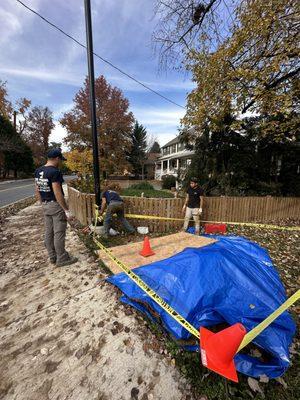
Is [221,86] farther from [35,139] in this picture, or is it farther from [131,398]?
[35,139]

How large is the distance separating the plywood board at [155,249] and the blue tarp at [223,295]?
893mm

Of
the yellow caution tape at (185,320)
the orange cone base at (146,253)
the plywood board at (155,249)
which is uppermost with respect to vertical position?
the yellow caution tape at (185,320)

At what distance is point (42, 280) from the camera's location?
3.42 metres

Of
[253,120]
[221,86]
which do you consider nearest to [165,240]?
[221,86]

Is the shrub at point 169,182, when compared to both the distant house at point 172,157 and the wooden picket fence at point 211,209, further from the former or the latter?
the wooden picket fence at point 211,209

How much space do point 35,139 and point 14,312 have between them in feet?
158

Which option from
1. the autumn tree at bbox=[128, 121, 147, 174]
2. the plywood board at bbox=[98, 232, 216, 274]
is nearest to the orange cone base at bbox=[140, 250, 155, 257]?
the plywood board at bbox=[98, 232, 216, 274]

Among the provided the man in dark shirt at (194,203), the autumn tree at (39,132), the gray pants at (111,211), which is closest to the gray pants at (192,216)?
the man in dark shirt at (194,203)

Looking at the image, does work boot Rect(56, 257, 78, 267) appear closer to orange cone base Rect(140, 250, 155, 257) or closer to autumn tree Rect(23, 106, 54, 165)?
orange cone base Rect(140, 250, 155, 257)

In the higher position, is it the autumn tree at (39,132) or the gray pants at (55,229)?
the autumn tree at (39,132)

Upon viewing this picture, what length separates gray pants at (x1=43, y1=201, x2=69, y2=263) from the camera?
3.60 meters

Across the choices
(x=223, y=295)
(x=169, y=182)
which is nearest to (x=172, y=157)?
(x=169, y=182)

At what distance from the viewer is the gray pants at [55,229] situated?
3599 millimetres

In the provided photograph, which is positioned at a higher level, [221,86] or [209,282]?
[221,86]
